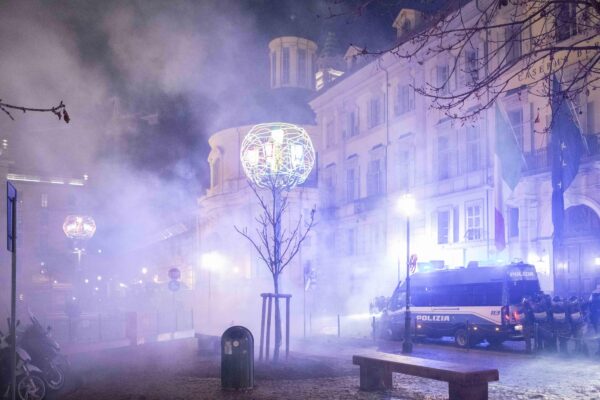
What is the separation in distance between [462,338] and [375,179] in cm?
1789

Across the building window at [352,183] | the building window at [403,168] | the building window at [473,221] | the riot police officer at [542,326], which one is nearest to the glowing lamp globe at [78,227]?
the building window at [352,183]

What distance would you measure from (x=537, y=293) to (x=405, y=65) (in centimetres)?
1745

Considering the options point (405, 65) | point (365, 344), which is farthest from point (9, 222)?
point (405, 65)

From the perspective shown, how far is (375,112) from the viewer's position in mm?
35250

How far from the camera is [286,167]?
673 inches

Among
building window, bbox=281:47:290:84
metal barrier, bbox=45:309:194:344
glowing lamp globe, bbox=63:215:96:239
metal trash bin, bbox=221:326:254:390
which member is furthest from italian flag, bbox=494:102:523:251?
building window, bbox=281:47:290:84

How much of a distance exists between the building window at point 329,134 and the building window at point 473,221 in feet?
47.9

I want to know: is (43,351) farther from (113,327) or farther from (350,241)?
(350,241)

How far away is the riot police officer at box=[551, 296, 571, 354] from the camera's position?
15875 mm

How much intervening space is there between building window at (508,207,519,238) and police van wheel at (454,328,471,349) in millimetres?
8017

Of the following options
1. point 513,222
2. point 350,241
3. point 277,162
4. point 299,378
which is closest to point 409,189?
point 513,222

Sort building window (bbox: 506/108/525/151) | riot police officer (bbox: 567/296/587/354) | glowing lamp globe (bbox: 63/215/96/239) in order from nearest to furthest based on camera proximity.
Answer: riot police officer (bbox: 567/296/587/354)
building window (bbox: 506/108/525/151)
glowing lamp globe (bbox: 63/215/96/239)

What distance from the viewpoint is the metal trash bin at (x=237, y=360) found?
10.7 metres

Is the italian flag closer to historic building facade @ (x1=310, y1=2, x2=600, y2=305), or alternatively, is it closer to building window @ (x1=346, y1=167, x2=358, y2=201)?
historic building facade @ (x1=310, y1=2, x2=600, y2=305)
